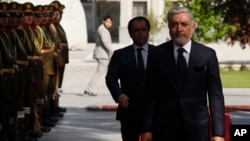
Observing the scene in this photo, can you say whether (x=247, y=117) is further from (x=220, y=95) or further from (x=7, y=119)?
(x=220, y=95)

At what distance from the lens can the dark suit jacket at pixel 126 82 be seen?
9359 mm

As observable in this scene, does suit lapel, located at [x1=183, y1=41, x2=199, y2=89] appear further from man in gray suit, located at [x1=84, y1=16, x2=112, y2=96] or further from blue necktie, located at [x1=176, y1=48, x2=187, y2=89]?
man in gray suit, located at [x1=84, y1=16, x2=112, y2=96]

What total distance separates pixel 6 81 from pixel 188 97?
4.97m

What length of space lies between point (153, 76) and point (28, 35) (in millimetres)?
6847

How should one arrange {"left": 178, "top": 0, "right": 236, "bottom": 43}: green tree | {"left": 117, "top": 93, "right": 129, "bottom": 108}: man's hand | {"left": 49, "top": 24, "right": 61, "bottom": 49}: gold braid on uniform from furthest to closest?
{"left": 178, "top": 0, "right": 236, "bottom": 43}: green tree, {"left": 49, "top": 24, "right": 61, "bottom": 49}: gold braid on uniform, {"left": 117, "top": 93, "right": 129, "bottom": 108}: man's hand

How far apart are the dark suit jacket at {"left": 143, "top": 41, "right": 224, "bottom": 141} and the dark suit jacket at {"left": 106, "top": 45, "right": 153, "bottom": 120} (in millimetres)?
1991

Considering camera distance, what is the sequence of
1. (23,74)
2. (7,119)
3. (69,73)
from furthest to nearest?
(69,73)
(23,74)
(7,119)

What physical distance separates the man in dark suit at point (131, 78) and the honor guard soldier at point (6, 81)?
2357 mm

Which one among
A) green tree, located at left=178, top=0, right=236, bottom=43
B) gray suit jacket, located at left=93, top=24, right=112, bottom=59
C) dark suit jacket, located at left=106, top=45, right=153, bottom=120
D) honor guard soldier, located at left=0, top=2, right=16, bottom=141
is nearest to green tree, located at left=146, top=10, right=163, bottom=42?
green tree, located at left=178, top=0, right=236, bottom=43

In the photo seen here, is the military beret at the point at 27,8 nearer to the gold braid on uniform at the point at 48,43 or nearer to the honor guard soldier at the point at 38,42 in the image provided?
the honor guard soldier at the point at 38,42

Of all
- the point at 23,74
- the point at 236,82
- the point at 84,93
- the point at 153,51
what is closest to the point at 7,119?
the point at 23,74

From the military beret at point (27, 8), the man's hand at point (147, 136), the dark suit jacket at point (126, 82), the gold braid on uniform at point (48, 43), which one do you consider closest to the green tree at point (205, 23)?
the gold braid on uniform at point (48, 43)

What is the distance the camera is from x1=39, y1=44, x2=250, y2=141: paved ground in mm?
14906

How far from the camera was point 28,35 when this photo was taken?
14.0 meters
